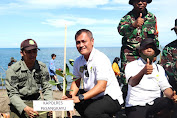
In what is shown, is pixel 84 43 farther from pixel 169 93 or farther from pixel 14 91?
pixel 169 93

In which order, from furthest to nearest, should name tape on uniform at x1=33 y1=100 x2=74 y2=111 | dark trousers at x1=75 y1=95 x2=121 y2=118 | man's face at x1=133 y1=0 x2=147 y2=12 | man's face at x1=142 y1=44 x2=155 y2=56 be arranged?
man's face at x1=133 y1=0 x2=147 y2=12
man's face at x1=142 y1=44 x2=155 y2=56
dark trousers at x1=75 y1=95 x2=121 y2=118
name tape on uniform at x1=33 y1=100 x2=74 y2=111

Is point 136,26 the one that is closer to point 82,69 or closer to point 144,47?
point 144,47

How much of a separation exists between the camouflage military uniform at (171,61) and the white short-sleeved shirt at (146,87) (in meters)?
0.32

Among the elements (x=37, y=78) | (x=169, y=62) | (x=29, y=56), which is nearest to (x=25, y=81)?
(x=37, y=78)

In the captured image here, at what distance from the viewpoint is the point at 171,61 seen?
13.9ft

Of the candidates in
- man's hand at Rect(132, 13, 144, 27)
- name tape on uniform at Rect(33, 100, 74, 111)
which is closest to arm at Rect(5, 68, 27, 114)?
name tape on uniform at Rect(33, 100, 74, 111)

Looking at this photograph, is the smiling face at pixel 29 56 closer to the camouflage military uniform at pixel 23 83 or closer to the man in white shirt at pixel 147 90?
the camouflage military uniform at pixel 23 83

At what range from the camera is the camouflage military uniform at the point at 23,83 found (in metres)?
3.86

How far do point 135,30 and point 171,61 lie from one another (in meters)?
1.01

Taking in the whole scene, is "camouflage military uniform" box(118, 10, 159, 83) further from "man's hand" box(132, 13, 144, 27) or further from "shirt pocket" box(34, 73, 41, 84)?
"shirt pocket" box(34, 73, 41, 84)

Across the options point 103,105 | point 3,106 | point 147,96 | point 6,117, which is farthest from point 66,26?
point 3,106

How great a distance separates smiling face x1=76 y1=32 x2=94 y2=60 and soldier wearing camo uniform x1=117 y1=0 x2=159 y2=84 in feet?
4.39

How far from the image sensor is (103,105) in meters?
3.64

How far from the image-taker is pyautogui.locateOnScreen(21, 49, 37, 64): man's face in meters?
3.82
